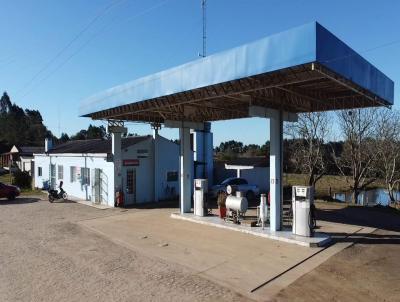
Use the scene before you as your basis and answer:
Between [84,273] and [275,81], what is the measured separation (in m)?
7.36

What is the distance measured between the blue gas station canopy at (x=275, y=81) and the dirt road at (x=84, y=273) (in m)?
5.71

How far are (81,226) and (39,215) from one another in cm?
403

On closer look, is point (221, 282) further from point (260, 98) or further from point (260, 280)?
point (260, 98)

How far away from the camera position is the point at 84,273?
30.4 ft

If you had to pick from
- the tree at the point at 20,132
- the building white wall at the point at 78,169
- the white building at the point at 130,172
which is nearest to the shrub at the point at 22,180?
the building white wall at the point at 78,169

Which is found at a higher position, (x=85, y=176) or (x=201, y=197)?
(x=85, y=176)

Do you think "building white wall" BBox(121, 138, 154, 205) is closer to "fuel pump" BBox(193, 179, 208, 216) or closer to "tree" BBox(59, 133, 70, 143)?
A: "fuel pump" BBox(193, 179, 208, 216)

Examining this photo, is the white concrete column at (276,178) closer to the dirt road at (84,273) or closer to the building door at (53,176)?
the dirt road at (84,273)

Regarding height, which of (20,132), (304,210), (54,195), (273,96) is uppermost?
(20,132)

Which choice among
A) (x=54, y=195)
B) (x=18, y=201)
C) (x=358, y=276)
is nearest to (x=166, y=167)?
(x=54, y=195)

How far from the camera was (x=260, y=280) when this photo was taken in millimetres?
8781

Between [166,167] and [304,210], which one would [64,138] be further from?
[304,210]

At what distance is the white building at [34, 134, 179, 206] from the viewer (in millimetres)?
21938

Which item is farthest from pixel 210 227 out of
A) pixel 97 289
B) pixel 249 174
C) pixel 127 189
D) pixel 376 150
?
pixel 376 150
